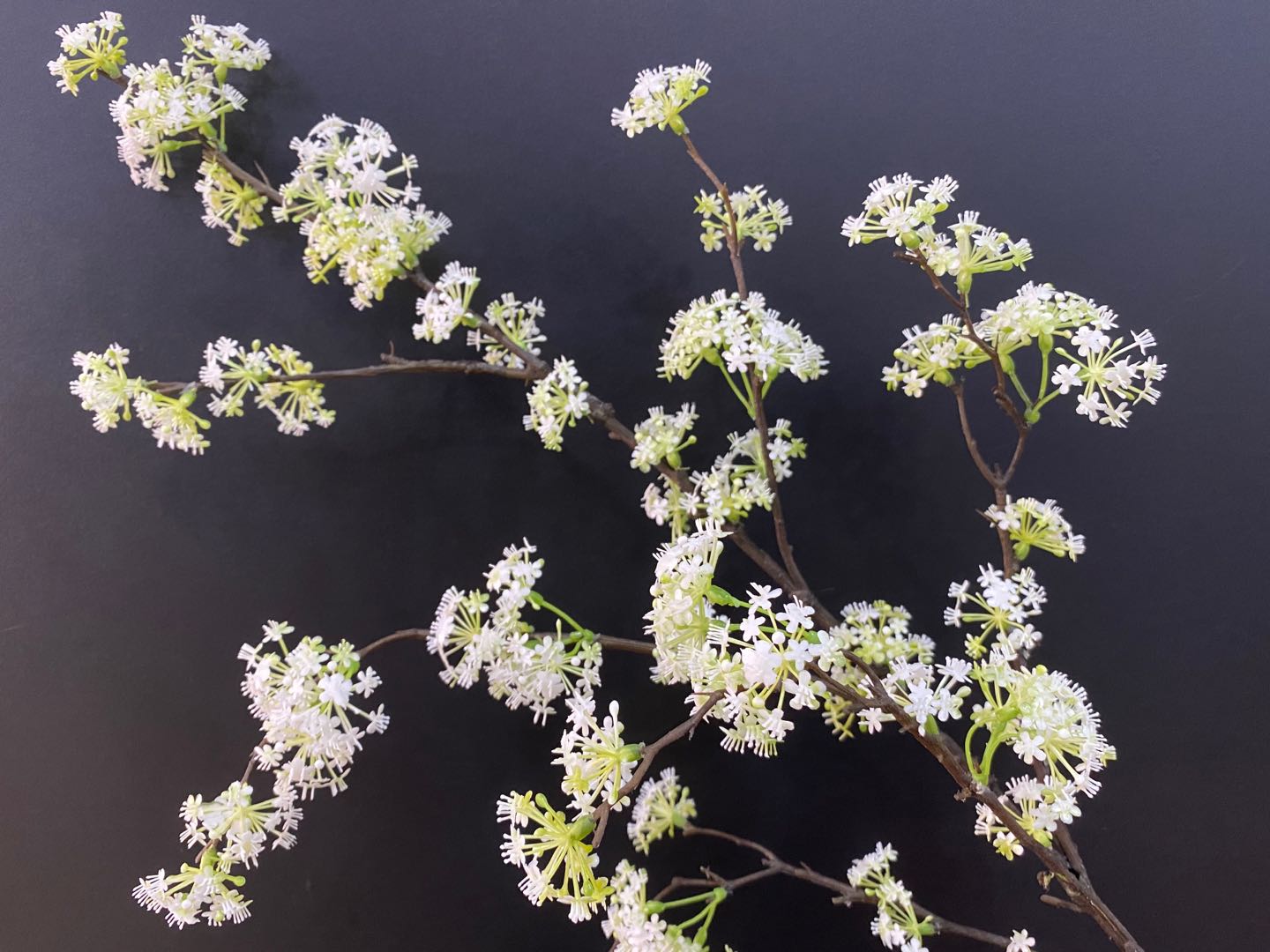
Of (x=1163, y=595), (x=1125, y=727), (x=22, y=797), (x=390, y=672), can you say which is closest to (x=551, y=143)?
(x=390, y=672)

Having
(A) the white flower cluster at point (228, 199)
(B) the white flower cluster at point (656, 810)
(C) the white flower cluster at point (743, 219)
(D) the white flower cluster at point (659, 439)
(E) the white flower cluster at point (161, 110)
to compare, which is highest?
(E) the white flower cluster at point (161, 110)

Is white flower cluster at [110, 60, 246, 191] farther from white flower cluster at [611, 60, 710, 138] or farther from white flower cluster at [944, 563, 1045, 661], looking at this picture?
white flower cluster at [944, 563, 1045, 661]

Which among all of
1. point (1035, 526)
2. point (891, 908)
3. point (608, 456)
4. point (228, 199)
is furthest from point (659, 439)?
point (228, 199)

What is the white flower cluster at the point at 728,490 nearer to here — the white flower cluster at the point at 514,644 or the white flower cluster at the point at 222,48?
the white flower cluster at the point at 514,644

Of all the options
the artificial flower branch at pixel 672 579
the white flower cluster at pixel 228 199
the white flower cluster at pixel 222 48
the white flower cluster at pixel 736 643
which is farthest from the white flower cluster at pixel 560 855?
the white flower cluster at pixel 222 48

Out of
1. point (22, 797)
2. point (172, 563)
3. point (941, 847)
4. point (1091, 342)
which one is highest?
point (172, 563)

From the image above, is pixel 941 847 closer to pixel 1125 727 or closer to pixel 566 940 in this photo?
pixel 1125 727

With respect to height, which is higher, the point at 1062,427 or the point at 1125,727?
the point at 1062,427

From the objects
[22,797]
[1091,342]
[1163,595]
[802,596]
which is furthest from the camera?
[22,797]
